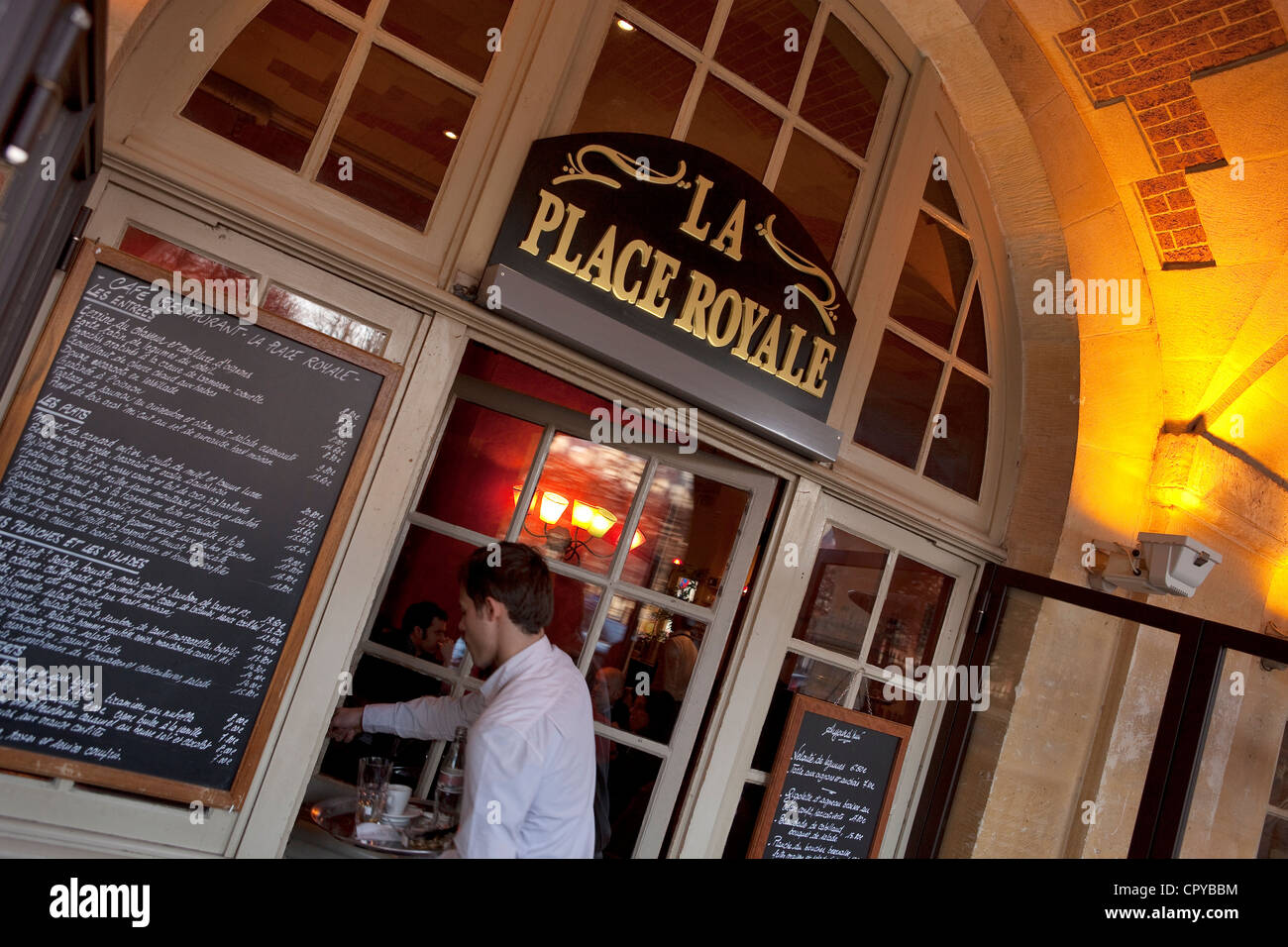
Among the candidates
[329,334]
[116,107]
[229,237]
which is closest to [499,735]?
[329,334]

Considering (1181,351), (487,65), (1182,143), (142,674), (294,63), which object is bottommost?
(142,674)

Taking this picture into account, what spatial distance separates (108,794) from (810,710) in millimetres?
2457

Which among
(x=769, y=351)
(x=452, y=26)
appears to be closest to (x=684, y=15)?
(x=452, y=26)

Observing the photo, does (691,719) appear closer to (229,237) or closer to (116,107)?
(229,237)

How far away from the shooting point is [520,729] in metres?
2.07

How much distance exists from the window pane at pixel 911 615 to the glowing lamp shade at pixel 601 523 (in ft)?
4.22

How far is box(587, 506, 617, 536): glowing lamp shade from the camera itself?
355 centimetres

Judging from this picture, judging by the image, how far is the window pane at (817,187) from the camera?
12.1 feet

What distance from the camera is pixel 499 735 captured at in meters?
2.05

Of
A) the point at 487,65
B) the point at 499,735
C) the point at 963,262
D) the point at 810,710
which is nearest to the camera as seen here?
the point at 499,735

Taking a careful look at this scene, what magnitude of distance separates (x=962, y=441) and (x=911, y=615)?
Answer: 84 cm

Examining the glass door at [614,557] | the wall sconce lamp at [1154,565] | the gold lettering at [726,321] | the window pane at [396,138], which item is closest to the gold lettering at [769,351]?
the gold lettering at [726,321]

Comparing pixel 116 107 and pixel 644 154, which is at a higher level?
pixel 644 154

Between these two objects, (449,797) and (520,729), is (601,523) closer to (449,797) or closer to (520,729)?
(449,797)
